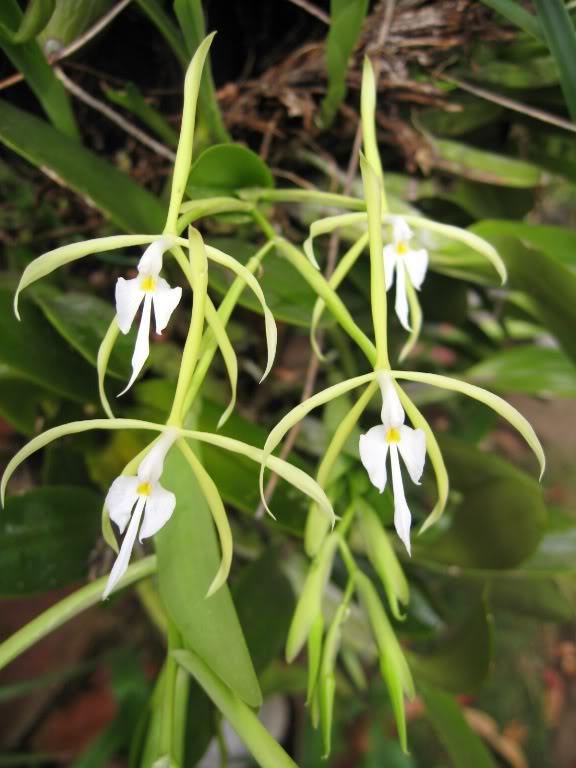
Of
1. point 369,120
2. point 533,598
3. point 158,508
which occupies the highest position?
point 369,120

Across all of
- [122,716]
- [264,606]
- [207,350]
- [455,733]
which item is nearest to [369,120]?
[207,350]

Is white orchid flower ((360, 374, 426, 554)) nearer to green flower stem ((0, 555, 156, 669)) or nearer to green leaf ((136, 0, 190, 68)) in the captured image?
green flower stem ((0, 555, 156, 669))

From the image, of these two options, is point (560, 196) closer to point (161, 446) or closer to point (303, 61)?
point (303, 61)

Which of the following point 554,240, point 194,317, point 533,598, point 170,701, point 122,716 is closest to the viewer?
point 194,317

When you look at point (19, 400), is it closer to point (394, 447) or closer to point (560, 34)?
point (394, 447)

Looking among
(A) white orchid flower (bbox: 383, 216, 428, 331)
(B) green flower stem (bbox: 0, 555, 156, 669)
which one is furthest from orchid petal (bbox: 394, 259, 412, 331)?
(B) green flower stem (bbox: 0, 555, 156, 669)

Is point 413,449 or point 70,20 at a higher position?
point 70,20
